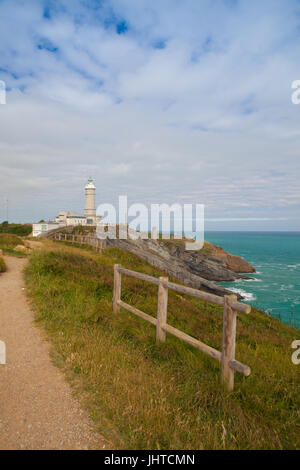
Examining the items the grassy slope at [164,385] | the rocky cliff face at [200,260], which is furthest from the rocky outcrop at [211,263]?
the grassy slope at [164,385]

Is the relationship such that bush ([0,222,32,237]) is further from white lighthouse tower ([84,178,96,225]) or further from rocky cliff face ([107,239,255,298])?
rocky cliff face ([107,239,255,298])

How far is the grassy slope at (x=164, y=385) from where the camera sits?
10.5 ft

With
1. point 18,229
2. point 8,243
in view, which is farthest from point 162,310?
point 18,229

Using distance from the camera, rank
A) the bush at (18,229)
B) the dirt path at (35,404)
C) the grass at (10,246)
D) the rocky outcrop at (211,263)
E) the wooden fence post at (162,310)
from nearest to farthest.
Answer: the dirt path at (35,404) → the wooden fence post at (162,310) → the grass at (10,246) → the rocky outcrop at (211,263) → the bush at (18,229)

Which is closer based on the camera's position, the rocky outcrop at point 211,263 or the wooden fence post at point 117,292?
the wooden fence post at point 117,292

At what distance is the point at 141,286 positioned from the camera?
10.2 metres

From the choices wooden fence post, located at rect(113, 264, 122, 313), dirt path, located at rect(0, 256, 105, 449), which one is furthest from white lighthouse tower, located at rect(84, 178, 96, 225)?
dirt path, located at rect(0, 256, 105, 449)

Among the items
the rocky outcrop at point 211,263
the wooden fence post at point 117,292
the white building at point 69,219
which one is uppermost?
the white building at point 69,219

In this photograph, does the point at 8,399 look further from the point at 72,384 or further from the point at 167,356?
the point at 167,356

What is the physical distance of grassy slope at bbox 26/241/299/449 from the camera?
319 centimetres

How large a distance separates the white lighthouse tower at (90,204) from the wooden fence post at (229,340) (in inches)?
2426

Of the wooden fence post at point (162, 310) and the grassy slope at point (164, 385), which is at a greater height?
the wooden fence post at point (162, 310)

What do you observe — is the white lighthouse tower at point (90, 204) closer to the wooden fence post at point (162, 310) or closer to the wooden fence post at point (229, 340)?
the wooden fence post at point (162, 310)
